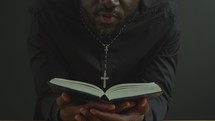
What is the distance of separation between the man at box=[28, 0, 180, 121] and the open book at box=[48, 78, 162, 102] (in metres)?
A: 0.30

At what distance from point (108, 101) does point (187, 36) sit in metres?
1.24

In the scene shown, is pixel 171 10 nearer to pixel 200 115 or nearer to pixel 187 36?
pixel 187 36

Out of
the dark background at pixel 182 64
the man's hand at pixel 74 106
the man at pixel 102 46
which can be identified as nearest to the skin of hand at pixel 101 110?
the man's hand at pixel 74 106

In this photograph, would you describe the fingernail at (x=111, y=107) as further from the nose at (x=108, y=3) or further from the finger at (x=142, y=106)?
the nose at (x=108, y=3)

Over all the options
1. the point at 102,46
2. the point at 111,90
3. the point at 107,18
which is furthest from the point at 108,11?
the point at 111,90

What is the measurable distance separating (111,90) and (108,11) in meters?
0.30

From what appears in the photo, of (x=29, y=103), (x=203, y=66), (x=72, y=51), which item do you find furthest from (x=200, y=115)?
(x=72, y=51)

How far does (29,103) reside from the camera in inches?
86.0

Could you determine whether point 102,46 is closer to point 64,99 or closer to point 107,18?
point 107,18

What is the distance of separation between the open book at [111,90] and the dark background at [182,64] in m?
1.16

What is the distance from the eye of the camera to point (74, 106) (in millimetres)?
1021

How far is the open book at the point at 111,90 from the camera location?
3.02 ft

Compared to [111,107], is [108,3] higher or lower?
higher

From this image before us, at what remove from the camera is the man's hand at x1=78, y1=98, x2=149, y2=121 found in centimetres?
99
